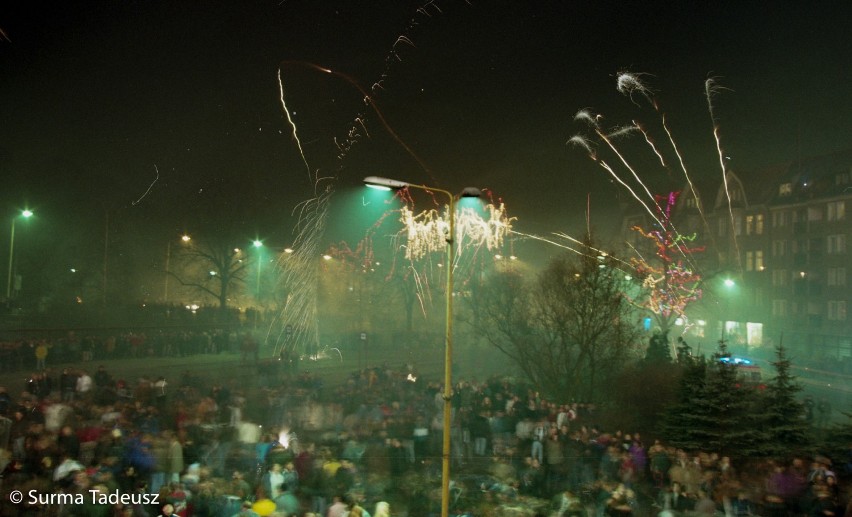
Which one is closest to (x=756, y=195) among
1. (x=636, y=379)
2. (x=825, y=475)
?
(x=636, y=379)

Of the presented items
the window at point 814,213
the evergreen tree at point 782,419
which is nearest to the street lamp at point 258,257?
the evergreen tree at point 782,419

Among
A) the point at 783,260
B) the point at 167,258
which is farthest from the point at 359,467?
the point at 783,260

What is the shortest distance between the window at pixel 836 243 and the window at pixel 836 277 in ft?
4.17

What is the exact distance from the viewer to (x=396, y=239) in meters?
56.9

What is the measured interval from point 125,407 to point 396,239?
42.1 metres

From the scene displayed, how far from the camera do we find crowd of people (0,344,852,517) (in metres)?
10.4

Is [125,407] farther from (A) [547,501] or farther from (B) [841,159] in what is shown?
(B) [841,159]

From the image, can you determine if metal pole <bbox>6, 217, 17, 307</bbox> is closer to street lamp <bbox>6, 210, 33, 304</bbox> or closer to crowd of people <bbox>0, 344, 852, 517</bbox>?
street lamp <bbox>6, 210, 33, 304</bbox>

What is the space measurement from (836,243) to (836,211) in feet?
7.40

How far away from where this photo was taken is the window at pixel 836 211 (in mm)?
47250

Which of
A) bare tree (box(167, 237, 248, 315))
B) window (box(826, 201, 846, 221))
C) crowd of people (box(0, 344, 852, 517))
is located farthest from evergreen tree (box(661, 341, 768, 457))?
window (box(826, 201, 846, 221))

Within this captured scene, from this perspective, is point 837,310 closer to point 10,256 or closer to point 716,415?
point 716,415

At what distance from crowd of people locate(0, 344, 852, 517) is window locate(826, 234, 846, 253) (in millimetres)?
39237

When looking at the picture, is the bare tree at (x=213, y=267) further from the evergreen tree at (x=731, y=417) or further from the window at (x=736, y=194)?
the window at (x=736, y=194)
